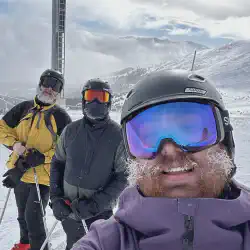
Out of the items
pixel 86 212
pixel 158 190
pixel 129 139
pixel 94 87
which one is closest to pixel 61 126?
pixel 94 87

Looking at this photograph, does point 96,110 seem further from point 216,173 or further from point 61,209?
point 216,173

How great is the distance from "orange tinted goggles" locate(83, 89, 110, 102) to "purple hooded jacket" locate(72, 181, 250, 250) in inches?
79.6

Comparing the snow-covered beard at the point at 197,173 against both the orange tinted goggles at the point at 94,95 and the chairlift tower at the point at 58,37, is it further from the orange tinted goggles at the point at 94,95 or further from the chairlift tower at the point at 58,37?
the chairlift tower at the point at 58,37

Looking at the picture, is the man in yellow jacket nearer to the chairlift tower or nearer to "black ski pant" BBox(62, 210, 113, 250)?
"black ski pant" BBox(62, 210, 113, 250)

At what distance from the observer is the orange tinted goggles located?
3.17 meters

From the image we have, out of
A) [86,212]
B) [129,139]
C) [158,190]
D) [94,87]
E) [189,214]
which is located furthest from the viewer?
[94,87]

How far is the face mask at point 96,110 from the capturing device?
120 inches

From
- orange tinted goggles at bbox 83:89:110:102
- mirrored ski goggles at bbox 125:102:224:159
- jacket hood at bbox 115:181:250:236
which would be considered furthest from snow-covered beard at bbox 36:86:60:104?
jacket hood at bbox 115:181:250:236

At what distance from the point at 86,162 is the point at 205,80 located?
159 cm

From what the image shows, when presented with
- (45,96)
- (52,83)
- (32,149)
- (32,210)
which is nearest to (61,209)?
(32,210)

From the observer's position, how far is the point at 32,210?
3.48 m

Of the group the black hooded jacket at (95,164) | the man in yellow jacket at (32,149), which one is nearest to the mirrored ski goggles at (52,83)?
the man in yellow jacket at (32,149)

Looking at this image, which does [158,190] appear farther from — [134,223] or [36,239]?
[36,239]

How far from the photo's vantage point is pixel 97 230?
1.27m
